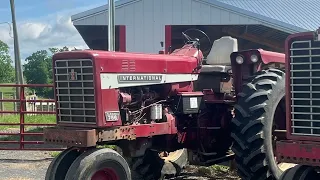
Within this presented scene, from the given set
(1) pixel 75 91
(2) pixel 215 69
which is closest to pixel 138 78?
(1) pixel 75 91

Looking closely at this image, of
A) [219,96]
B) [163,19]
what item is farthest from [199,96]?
[163,19]

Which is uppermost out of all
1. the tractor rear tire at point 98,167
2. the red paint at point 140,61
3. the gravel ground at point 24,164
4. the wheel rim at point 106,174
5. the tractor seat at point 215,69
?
the red paint at point 140,61

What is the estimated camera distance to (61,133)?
229 inches

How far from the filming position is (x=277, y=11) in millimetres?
18500

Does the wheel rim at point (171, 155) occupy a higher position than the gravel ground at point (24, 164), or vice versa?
the wheel rim at point (171, 155)

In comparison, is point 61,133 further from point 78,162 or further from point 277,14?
point 277,14

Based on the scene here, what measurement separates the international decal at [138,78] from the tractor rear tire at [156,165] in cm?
133

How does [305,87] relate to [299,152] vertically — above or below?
above

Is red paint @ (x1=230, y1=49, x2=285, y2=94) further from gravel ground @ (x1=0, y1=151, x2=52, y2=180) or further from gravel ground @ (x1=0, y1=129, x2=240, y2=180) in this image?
gravel ground @ (x1=0, y1=151, x2=52, y2=180)

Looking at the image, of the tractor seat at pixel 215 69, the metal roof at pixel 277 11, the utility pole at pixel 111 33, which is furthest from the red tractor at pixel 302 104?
the metal roof at pixel 277 11

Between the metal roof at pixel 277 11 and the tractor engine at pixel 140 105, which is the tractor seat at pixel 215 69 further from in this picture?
the metal roof at pixel 277 11

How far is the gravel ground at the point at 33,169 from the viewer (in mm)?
7957

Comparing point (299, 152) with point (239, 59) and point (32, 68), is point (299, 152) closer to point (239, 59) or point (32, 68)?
point (239, 59)

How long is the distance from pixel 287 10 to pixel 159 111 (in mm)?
13901
